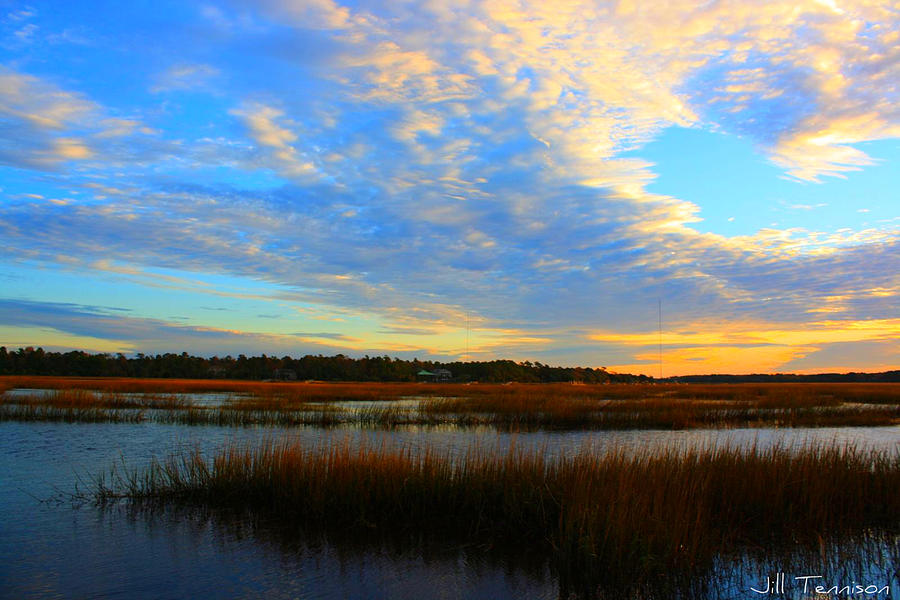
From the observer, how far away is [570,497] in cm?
862

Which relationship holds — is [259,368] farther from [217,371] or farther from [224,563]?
[224,563]

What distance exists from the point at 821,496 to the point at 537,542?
4.81 meters

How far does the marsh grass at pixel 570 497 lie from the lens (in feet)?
25.1

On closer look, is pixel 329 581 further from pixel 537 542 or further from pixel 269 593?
pixel 537 542

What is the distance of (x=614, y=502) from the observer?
758cm

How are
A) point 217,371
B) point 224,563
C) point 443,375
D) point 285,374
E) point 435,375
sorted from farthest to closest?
point 443,375 < point 435,375 < point 285,374 < point 217,371 < point 224,563

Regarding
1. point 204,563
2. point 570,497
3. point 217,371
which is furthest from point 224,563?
point 217,371
